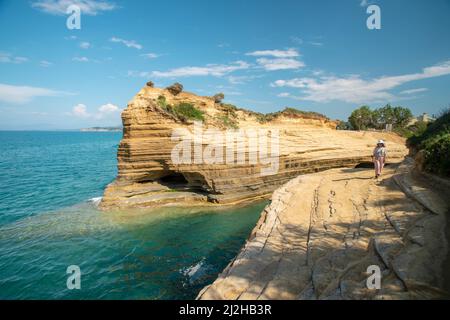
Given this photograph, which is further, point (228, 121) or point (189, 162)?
point (228, 121)

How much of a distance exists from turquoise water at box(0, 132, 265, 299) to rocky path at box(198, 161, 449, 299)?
344 cm

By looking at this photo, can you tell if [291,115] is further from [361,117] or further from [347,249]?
[361,117]

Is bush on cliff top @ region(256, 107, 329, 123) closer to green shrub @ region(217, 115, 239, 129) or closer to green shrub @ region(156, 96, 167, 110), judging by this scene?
green shrub @ region(217, 115, 239, 129)

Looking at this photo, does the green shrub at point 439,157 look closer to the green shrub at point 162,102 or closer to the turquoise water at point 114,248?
the turquoise water at point 114,248

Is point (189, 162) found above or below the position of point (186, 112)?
below

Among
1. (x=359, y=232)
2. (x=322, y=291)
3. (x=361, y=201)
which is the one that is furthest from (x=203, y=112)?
(x=322, y=291)

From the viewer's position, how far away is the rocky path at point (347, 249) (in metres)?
3.90

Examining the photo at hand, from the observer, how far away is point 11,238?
11547mm

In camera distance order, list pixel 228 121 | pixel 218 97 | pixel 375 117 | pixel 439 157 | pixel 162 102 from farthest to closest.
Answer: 1. pixel 375 117
2. pixel 218 97
3. pixel 228 121
4. pixel 162 102
5. pixel 439 157

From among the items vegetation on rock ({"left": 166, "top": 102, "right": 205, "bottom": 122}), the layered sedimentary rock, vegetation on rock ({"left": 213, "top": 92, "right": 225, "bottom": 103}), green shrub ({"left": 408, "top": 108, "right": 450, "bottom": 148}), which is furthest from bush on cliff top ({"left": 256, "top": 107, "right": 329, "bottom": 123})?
green shrub ({"left": 408, "top": 108, "right": 450, "bottom": 148})

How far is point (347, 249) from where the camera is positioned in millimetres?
5227

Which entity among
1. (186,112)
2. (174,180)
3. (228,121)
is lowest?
(174,180)

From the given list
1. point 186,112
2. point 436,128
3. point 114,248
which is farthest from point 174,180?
point 436,128

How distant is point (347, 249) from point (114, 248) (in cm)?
910
